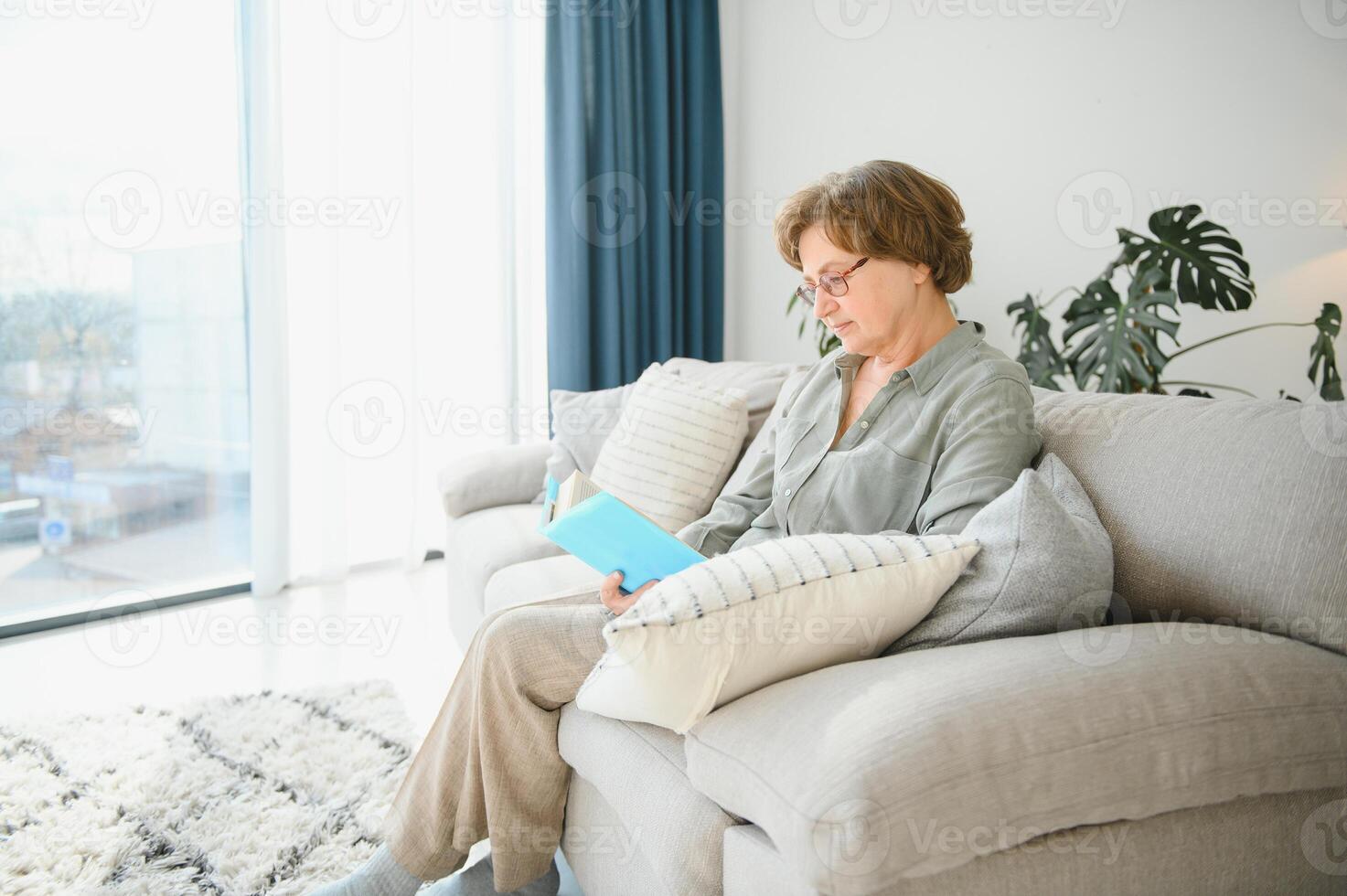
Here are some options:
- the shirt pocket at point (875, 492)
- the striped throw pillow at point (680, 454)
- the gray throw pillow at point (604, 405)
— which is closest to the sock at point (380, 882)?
the shirt pocket at point (875, 492)

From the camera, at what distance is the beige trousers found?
1.33 metres

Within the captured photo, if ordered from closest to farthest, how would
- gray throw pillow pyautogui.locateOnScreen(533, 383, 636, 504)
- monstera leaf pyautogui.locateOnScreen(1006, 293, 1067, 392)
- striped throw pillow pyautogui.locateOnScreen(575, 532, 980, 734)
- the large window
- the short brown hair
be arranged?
striped throw pillow pyautogui.locateOnScreen(575, 532, 980, 734)
the short brown hair
monstera leaf pyautogui.locateOnScreen(1006, 293, 1067, 392)
gray throw pillow pyautogui.locateOnScreen(533, 383, 636, 504)
the large window

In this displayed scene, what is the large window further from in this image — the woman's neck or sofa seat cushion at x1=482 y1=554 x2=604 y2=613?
the woman's neck

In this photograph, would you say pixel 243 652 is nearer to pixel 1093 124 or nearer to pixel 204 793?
pixel 204 793

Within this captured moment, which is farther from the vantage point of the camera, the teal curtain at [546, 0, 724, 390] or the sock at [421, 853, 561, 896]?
the teal curtain at [546, 0, 724, 390]

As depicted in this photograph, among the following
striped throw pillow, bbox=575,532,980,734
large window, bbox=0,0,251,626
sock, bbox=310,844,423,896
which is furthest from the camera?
large window, bbox=0,0,251,626

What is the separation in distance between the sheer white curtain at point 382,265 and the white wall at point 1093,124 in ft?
3.67

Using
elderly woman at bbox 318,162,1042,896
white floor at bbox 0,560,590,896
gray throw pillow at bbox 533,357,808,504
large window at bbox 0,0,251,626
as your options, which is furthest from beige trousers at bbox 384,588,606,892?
large window at bbox 0,0,251,626

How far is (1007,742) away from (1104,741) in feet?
0.36

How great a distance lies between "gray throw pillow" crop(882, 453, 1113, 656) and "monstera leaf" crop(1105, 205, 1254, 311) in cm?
127

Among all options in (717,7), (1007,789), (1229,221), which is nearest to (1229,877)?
(1007,789)

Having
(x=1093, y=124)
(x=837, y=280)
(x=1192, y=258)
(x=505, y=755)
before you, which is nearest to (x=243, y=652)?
(x=505, y=755)

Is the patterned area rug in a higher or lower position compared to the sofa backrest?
lower

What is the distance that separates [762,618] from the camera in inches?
40.4
